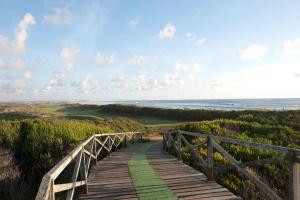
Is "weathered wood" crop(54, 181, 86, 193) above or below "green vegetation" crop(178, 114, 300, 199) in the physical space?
above

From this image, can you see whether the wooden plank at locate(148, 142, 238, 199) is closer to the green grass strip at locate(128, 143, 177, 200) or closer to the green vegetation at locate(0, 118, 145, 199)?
the green grass strip at locate(128, 143, 177, 200)

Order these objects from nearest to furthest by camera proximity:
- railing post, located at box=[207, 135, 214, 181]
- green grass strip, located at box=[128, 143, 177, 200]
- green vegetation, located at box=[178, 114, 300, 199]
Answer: green grass strip, located at box=[128, 143, 177, 200] < railing post, located at box=[207, 135, 214, 181] < green vegetation, located at box=[178, 114, 300, 199]

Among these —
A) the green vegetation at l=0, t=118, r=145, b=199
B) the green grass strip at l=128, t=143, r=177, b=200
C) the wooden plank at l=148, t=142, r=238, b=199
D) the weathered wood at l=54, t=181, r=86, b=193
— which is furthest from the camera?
the green vegetation at l=0, t=118, r=145, b=199

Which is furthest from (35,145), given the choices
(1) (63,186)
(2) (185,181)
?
(1) (63,186)

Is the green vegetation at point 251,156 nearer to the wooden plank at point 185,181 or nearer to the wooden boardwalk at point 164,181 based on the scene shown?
the wooden plank at point 185,181

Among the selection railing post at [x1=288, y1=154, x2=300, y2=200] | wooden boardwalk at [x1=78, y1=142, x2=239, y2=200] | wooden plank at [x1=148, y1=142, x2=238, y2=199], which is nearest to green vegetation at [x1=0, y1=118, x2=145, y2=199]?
wooden boardwalk at [x1=78, y1=142, x2=239, y2=200]

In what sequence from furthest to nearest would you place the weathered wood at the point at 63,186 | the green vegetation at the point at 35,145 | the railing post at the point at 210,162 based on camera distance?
the green vegetation at the point at 35,145, the railing post at the point at 210,162, the weathered wood at the point at 63,186

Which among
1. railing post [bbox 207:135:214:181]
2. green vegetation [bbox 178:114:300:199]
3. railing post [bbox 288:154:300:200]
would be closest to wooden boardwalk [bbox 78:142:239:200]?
railing post [bbox 207:135:214:181]

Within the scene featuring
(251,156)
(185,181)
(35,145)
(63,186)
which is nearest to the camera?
(63,186)

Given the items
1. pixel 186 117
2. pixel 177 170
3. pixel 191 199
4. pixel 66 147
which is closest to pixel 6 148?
pixel 66 147

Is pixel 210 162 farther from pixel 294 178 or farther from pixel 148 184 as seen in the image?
pixel 294 178

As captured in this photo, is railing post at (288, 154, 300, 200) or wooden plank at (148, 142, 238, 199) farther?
wooden plank at (148, 142, 238, 199)

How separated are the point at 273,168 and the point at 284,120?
45.2ft

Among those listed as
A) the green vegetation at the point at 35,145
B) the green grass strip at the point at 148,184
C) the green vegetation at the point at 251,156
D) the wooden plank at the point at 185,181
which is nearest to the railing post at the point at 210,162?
the wooden plank at the point at 185,181
